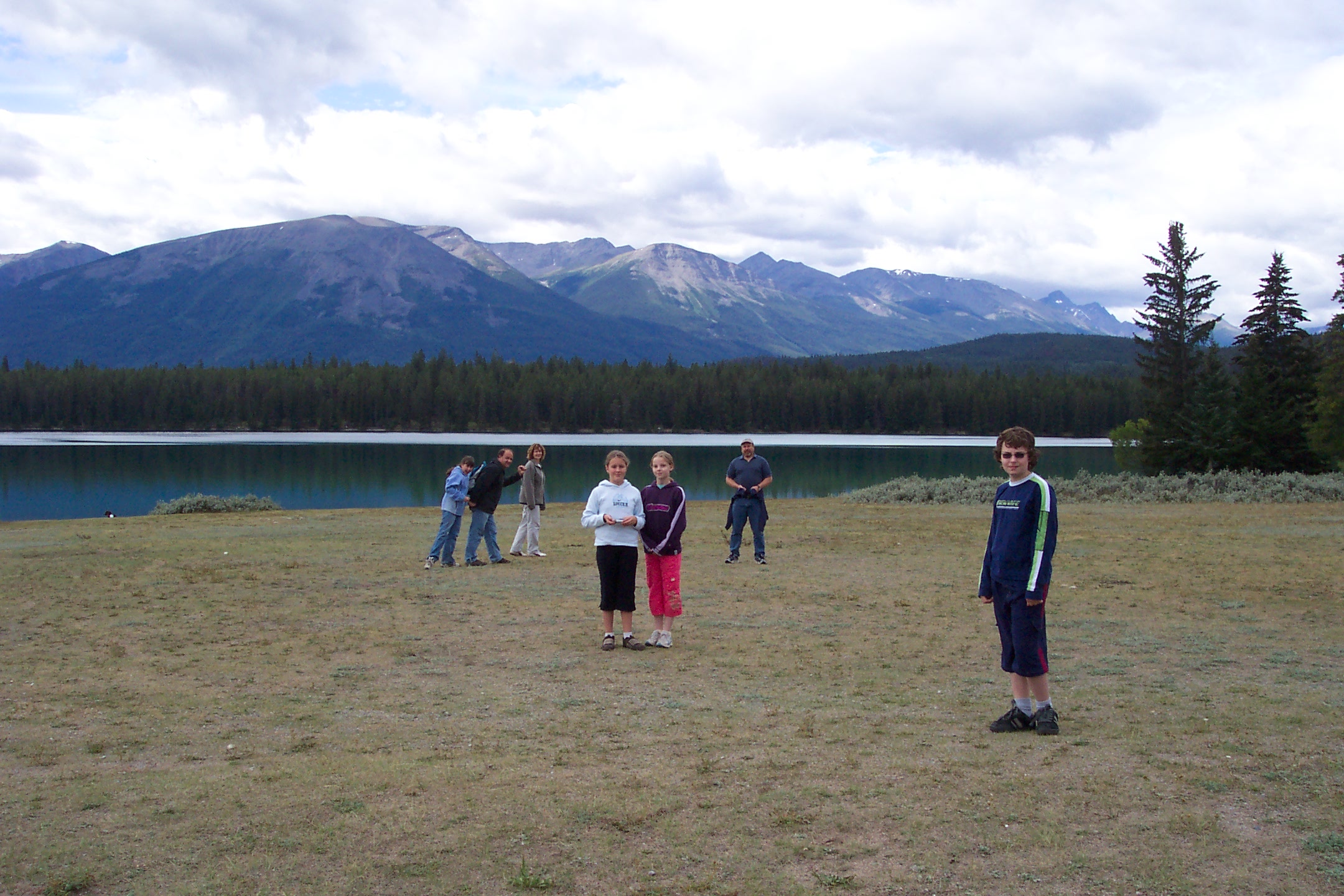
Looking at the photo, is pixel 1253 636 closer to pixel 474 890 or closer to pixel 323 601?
pixel 474 890

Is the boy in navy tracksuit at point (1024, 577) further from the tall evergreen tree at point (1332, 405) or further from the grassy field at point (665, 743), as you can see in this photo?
the tall evergreen tree at point (1332, 405)

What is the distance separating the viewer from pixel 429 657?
9.27 m

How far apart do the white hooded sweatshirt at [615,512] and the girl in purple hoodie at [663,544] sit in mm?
113

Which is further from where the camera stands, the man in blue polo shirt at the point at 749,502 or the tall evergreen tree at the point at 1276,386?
the tall evergreen tree at the point at 1276,386

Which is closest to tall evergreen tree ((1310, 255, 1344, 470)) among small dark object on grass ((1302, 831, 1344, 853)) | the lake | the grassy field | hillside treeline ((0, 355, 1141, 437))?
the lake

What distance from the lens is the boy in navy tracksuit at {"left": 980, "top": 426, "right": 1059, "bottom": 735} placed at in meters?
6.58

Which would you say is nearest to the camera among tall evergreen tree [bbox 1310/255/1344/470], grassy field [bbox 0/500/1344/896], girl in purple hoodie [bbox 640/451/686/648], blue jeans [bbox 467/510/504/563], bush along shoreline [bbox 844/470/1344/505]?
grassy field [bbox 0/500/1344/896]

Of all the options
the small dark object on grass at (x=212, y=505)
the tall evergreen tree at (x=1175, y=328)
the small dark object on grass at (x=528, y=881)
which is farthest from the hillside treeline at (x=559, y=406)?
the small dark object on grass at (x=528, y=881)

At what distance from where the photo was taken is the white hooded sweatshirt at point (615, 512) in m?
9.66

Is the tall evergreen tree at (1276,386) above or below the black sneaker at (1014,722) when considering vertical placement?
above

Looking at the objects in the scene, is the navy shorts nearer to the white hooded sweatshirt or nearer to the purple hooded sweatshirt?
the purple hooded sweatshirt

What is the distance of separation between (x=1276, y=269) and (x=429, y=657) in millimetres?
43739

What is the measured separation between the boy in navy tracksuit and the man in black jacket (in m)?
10.5

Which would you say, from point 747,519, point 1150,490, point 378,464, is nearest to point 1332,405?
point 1150,490
